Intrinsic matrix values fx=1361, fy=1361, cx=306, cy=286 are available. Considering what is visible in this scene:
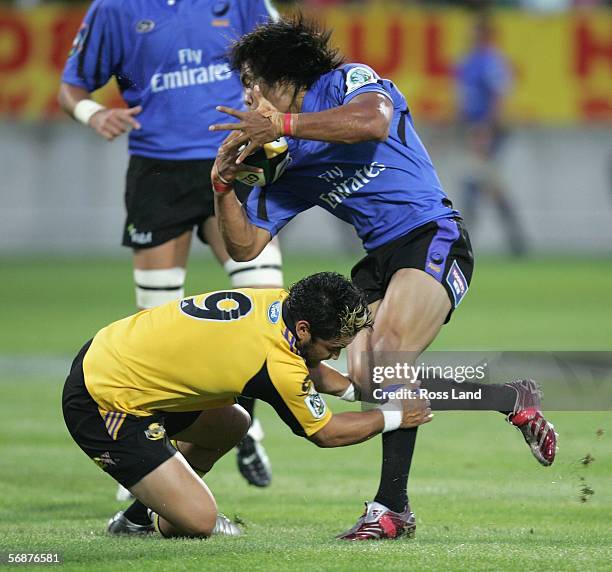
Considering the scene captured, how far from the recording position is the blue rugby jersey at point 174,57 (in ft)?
26.2

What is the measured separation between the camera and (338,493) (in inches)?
297

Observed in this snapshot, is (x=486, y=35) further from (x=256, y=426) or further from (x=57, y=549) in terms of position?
(x=57, y=549)

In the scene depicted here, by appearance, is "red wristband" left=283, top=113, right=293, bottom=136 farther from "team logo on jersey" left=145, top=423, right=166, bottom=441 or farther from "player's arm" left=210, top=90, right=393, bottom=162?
"team logo on jersey" left=145, top=423, right=166, bottom=441

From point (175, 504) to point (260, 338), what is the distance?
0.86m

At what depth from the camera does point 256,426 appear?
8023 mm

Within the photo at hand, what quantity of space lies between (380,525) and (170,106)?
3.12 m

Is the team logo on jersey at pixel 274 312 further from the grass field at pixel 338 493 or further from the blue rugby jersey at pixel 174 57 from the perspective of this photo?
the blue rugby jersey at pixel 174 57

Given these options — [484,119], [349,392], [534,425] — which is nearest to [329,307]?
[349,392]

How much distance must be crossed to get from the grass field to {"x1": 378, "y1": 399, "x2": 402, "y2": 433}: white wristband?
0.50m

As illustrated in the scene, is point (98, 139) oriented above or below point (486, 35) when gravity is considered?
below

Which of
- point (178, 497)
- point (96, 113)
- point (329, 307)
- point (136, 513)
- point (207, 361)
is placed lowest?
point (136, 513)

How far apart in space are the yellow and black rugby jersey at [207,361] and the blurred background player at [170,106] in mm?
2032

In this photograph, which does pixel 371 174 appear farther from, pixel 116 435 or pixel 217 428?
pixel 116 435

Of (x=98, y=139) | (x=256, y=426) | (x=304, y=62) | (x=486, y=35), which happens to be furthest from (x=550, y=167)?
(x=304, y=62)
